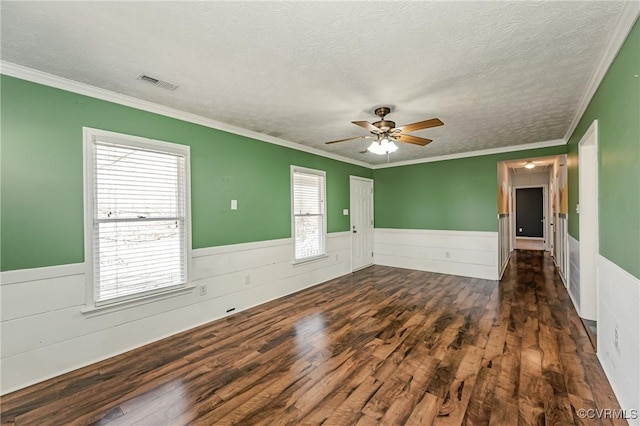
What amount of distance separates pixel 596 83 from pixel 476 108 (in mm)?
994

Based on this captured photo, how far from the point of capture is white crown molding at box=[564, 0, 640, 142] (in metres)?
1.60

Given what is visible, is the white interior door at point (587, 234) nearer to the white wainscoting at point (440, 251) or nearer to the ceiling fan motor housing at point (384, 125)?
the white wainscoting at point (440, 251)

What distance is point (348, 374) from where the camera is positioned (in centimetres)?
232

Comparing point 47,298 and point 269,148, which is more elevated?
point 269,148

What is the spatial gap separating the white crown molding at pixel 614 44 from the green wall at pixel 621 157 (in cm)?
5

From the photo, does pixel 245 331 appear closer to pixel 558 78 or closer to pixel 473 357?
pixel 473 357

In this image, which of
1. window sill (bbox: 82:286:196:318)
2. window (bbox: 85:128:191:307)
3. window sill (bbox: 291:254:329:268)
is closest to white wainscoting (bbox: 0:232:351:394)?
window sill (bbox: 82:286:196:318)

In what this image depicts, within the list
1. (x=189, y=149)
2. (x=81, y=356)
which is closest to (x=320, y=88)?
(x=189, y=149)

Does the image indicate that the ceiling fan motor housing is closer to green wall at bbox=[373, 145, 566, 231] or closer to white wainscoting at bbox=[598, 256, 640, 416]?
white wainscoting at bbox=[598, 256, 640, 416]

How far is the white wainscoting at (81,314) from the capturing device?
221 cm

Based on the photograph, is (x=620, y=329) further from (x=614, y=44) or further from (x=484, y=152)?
(x=484, y=152)

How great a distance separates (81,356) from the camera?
2.51 m

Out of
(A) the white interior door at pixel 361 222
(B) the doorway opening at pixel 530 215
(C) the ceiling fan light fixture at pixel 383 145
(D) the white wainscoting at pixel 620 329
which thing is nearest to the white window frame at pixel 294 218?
(A) the white interior door at pixel 361 222

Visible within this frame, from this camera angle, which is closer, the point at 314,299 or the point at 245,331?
the point at 245,331
